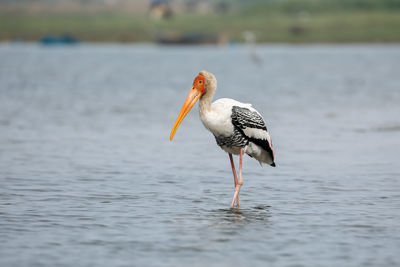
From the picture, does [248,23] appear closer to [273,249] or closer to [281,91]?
[281,91]

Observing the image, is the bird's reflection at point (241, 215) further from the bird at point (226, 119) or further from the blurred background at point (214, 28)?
the blurred background at point (214, 28)

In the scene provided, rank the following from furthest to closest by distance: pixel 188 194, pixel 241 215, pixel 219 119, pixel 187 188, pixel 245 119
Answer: pixel 187 188
pixel 188 194
pixel 245 119
pixel 219 119
pixel 241 215

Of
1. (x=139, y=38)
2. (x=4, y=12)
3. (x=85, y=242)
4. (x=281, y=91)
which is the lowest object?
(x=85, y=242)

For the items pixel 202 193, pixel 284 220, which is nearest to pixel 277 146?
pixel 202 193

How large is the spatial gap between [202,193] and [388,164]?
3.62 m

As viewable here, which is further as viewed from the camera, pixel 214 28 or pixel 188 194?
pixel 214 28

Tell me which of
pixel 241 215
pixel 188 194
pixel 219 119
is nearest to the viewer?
pixel 241 215

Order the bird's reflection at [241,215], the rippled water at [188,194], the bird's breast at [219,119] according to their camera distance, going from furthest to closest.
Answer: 1. the bird's breast at [219,119]
2. the bird's reflection at [241,215]
3. the rippled water at [188,194]

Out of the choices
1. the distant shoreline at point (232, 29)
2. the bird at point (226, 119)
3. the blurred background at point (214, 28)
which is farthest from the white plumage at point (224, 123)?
the distant shoreline at point (232, 29)

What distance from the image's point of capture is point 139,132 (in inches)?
675

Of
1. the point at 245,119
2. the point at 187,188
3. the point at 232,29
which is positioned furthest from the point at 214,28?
the point at 245,119

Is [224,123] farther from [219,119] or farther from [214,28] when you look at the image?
[214,28]

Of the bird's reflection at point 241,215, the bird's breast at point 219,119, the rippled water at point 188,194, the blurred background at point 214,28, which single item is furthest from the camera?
the blurred background at point 214,28

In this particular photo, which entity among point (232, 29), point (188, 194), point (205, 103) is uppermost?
point (232, 29)
